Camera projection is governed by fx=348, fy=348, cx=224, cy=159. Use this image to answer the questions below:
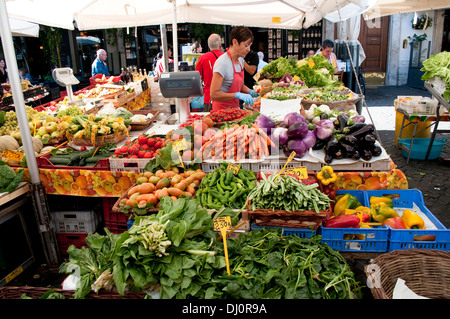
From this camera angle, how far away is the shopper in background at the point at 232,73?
4.41m

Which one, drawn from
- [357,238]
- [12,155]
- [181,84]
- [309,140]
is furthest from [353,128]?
[12,155]

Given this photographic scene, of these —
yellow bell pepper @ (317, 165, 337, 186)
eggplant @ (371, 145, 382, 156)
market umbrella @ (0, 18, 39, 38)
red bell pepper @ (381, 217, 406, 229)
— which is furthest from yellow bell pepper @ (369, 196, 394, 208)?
market umbrella @ (0, 18, 39, 38)

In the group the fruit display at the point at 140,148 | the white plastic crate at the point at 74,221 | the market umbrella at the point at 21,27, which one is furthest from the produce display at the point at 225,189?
the market umbrella at the point at 21,27

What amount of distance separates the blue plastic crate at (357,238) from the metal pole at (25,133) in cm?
280

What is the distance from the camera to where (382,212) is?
277cm

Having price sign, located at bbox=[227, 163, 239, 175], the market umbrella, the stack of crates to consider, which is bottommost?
the stack of crates

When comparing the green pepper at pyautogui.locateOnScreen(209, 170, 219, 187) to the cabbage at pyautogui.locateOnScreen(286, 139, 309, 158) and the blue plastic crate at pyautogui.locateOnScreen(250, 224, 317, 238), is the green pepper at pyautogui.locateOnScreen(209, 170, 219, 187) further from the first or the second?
the cabbage at pyautogui.locateOnScreen(286, 139, 309, 158)

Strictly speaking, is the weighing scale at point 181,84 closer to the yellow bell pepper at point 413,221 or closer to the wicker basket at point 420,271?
the yellow bell pepper at point 413,221

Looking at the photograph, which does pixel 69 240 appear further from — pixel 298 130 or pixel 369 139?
pixel 369 139

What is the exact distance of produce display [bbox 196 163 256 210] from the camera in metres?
2.80

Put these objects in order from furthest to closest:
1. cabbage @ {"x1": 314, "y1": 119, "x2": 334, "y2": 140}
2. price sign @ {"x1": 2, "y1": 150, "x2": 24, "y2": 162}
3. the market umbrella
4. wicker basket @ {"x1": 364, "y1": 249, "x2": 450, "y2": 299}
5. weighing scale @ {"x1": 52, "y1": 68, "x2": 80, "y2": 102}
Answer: the market umbrella → weighing scale @ {"x1": 52, "y1": 68, "x2": 80, "y2": 102} → price sign @ {"x1": 2, "y1": 150, "x2": 24, "y2": 162} → cabbage @ {"x1": 314, "y1": 119, "x2": 334, "y2": 140} → wicker basket @ {"x1": 364, "y1": 249, "x2": 450, "y2": 299}

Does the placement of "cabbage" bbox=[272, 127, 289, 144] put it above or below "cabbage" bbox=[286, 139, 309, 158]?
above

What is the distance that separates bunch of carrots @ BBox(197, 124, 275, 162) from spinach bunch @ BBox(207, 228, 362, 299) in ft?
3.69

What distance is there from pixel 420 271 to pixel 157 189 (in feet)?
6.72
